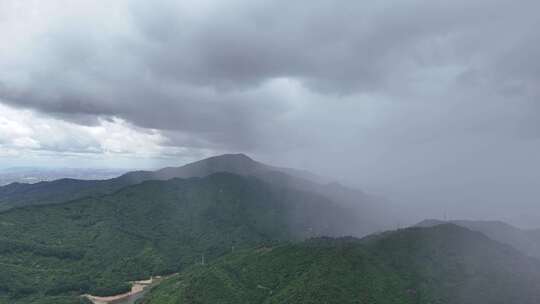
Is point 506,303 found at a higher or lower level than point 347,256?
lower

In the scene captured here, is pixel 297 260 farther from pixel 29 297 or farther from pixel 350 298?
pixel 29 297

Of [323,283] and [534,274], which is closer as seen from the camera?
[323,283]

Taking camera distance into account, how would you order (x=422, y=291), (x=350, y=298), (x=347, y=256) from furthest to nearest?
1. (x=347, y=256)
2. (x=422, y=291)
3. (x=350, y=298)

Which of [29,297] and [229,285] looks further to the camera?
[29,297]

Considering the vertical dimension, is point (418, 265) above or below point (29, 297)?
above

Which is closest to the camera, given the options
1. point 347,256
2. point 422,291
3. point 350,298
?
point 350,298

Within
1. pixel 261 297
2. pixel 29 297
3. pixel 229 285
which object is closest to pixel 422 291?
pixel 261 297

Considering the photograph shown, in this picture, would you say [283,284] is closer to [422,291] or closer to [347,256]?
[347,256]

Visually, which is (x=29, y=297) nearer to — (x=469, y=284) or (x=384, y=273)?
(x=384, y=273)

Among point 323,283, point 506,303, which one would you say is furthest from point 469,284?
point 323,283
